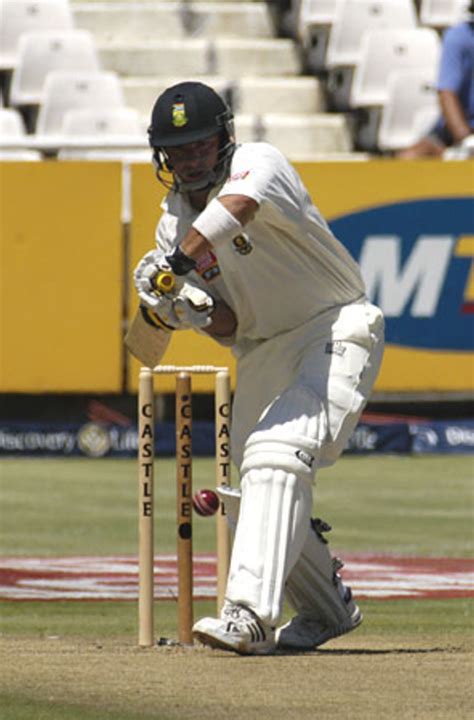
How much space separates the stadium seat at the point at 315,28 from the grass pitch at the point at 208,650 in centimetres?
664

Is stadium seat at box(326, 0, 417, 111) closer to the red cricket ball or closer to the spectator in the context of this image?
the spectator

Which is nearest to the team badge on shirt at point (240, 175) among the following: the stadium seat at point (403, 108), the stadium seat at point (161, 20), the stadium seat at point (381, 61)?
the stadium seat at point (403, 108)

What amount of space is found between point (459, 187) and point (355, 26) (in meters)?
3.99

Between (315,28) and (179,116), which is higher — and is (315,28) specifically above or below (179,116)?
below

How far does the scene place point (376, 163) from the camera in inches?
593

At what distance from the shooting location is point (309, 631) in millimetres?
6629

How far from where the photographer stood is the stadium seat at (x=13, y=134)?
1571 cm

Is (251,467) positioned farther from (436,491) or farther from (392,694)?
(436,491)

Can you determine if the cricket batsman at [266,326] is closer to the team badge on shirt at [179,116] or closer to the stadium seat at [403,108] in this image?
the team badge on shirt at [179,116]

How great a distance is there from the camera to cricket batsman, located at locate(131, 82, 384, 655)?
5.96 m

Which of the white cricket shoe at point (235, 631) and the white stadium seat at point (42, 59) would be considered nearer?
the white cricket shoe at point (235, 631)

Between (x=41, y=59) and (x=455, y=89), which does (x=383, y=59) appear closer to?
(x=455, y=89)

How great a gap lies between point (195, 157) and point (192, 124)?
11 centimetres

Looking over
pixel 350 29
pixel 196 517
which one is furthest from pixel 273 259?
pixel 350 29
